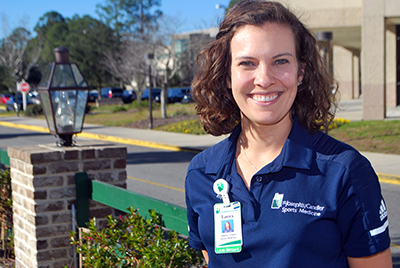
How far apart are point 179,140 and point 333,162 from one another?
14.3m

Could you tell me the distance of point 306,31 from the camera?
1862mm

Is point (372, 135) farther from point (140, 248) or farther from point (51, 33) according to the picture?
point (51, 33)

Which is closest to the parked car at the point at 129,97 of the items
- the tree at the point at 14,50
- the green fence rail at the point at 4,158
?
the tree at the point at 14,50

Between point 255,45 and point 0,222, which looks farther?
point 0,222

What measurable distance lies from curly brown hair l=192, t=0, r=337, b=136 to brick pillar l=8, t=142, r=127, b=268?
1.90 m

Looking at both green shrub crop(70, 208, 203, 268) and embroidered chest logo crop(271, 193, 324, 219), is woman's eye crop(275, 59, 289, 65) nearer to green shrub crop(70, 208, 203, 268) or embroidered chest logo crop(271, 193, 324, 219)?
embroidered chest logo crop(271, 193, 324, 219)

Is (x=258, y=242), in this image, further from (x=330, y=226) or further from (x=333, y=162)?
(x=333, y=162)

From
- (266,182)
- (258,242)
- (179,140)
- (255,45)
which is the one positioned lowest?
(179,140)

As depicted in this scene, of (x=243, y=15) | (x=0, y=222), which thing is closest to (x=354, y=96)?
(x=0, y=222)

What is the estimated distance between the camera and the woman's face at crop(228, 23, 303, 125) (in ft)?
5.63

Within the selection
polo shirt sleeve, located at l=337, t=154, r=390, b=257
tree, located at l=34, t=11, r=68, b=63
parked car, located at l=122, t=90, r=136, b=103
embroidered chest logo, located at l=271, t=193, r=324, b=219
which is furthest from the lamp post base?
tree, located at l=34, t=11, r=68, b=63

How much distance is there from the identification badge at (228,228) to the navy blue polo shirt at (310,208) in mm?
23

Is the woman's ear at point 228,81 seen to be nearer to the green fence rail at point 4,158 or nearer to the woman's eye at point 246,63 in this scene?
the woman's eye at point 246,63

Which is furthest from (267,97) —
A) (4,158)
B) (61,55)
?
(4,158)
